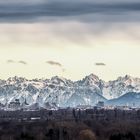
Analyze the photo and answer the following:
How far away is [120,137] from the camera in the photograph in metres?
193

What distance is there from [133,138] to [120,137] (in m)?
7.40

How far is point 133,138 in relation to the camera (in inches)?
7825
